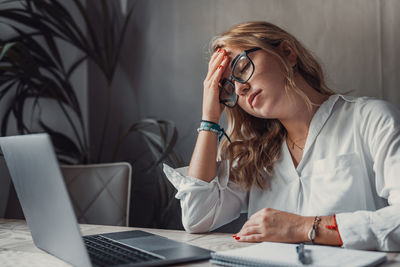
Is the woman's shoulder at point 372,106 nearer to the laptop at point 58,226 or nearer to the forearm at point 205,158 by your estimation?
the forearm at point 205,158

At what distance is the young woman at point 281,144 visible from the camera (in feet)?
5.10

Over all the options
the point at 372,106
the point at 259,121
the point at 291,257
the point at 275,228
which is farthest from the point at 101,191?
the point at 291,257

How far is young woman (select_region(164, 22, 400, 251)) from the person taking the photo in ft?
5.10

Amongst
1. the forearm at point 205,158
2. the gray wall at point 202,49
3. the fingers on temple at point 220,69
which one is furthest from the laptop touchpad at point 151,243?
the gray wall at point 202,49

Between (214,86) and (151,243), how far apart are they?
80 centimetres

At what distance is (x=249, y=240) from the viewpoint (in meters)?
1.24

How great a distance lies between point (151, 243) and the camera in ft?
3.86

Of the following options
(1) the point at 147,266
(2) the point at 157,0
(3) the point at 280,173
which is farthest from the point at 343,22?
(1) the point at 147,266

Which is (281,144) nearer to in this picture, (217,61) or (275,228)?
(217,61)

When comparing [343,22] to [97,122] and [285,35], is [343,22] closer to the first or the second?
[285,35]

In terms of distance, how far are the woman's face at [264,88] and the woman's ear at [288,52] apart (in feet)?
0.29

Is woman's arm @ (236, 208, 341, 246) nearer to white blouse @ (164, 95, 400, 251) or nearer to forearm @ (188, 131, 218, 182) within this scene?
white blouse @ (164, 95, 400, 251)

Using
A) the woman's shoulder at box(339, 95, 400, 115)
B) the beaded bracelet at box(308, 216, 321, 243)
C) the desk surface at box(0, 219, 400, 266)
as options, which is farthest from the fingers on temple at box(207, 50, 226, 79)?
the beaded bracelet at box(308, 216, 321, 243)

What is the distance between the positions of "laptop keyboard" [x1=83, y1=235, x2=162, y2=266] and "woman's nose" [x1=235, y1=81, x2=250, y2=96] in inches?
29.1
